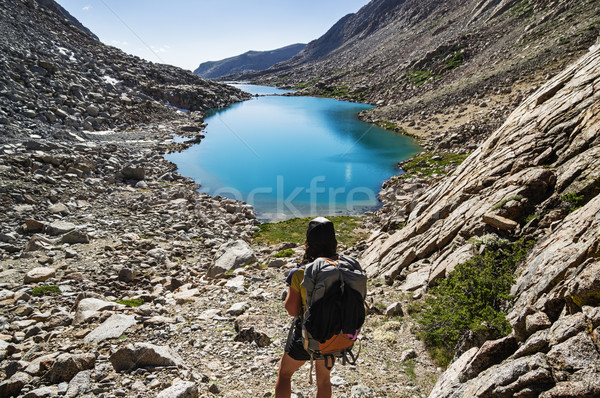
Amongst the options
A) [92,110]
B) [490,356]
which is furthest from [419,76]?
[490,356]

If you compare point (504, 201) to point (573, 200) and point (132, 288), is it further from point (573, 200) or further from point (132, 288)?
point (132, 288)

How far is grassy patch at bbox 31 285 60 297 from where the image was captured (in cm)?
1130

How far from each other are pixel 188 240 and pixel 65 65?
54149 millimetres

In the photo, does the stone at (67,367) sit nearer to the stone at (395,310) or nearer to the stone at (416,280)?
the stone at (395,310)

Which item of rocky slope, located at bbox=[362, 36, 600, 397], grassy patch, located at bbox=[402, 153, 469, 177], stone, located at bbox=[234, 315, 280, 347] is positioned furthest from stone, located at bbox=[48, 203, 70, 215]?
grassy patch, located at bbox=[402, 153, 469, 177]

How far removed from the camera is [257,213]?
3017 centimetres

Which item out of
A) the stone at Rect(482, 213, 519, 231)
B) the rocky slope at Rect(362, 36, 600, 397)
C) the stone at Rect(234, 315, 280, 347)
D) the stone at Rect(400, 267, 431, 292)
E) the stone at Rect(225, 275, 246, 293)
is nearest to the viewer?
the rocky slope at Rect(362, 36, 600, 397)

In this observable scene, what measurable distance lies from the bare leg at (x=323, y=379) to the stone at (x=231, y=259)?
10956 millimetres

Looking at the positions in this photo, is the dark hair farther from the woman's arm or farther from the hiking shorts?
the hiking shorts

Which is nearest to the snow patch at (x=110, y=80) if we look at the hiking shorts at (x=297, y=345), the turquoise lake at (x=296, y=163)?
the turquoise lake at (x=296, y=163)

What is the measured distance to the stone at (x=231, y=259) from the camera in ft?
50.5

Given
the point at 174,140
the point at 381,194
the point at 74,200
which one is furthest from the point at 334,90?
the point at 74,200

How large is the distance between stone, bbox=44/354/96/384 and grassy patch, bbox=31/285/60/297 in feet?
19.7

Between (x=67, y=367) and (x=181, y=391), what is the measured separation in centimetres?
260
